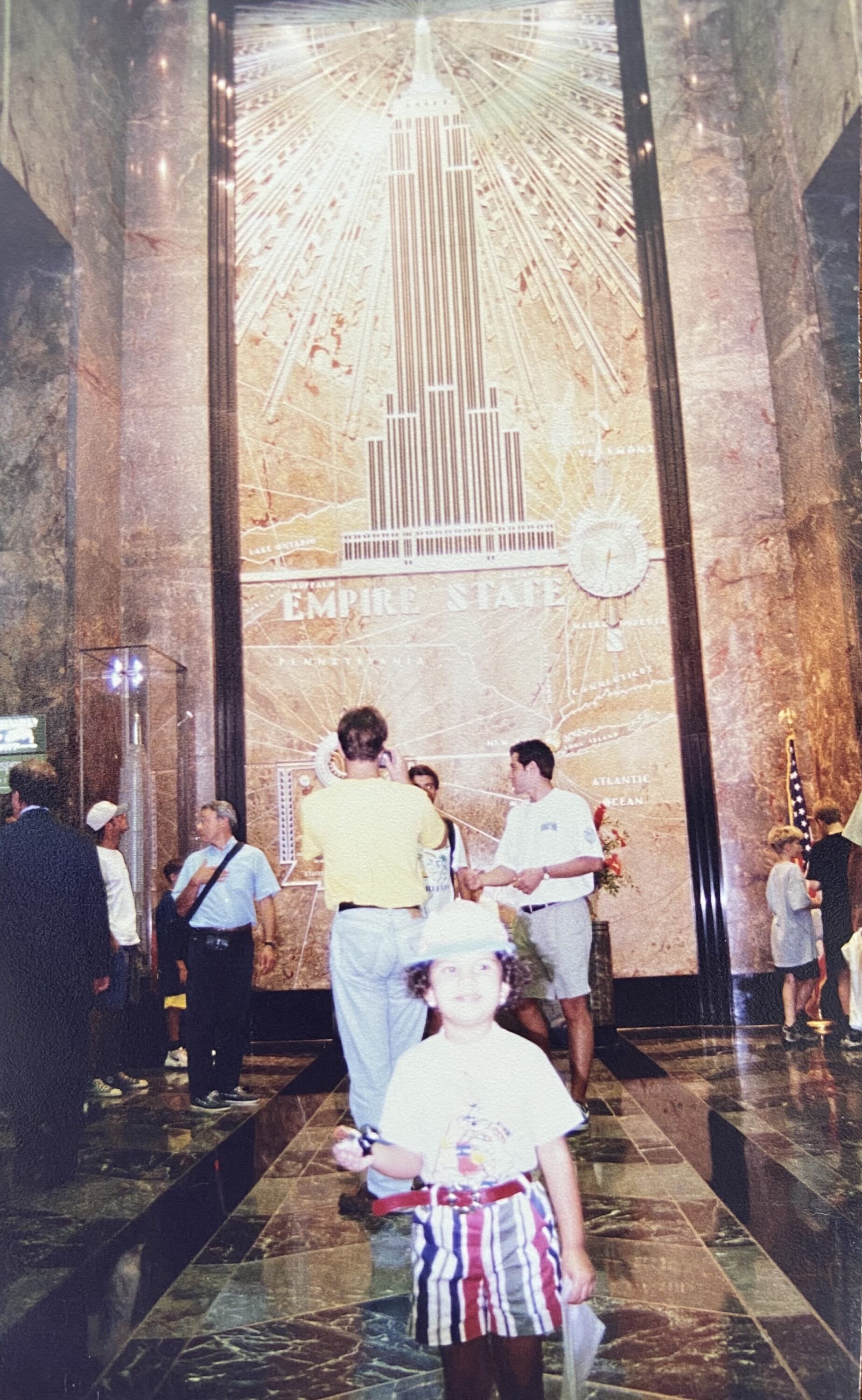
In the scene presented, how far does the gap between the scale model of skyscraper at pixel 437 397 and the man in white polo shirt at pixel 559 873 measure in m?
3.42

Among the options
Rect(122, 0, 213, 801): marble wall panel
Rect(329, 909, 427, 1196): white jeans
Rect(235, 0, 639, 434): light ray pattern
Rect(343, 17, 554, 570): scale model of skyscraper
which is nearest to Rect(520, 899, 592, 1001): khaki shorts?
Rect(329, 909, 427, 1196): white jeans

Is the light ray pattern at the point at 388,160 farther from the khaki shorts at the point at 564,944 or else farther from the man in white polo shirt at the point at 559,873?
the khaki shorts at the point at 564,944

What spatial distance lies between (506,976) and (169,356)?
6.27 meters

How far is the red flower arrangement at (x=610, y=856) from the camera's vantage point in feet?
20.1

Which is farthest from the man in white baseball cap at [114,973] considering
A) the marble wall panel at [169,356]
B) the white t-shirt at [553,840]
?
the marble wall panel at [169,356]

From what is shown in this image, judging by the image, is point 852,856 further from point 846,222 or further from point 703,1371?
point 846,222

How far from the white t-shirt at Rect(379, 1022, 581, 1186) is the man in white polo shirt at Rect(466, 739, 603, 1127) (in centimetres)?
194

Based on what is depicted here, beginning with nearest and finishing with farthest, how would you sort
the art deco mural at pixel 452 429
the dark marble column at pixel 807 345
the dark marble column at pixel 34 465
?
the dark marble column at pixel 34 465 → the dark marble column at pixel 807 345 → the art deco mural at pixel 452 429

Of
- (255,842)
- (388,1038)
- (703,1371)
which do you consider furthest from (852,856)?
(255,842)

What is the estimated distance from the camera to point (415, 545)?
22.6 ft

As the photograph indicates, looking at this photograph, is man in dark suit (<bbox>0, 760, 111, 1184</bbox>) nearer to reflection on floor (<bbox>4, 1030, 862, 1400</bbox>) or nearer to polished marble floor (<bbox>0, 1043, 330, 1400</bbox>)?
polished marble floor (<bbox>0, 1043, 330, 1400</bbox>)

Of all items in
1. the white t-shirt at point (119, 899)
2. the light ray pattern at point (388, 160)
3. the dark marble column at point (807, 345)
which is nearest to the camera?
the white t-shirt at point (119, 899)

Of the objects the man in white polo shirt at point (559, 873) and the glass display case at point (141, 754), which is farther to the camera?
the glass display case at point (141, 754)

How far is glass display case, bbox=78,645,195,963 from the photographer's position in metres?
5.76
